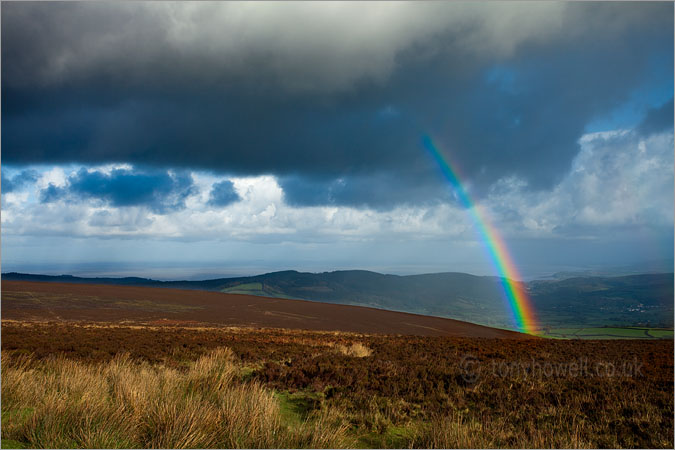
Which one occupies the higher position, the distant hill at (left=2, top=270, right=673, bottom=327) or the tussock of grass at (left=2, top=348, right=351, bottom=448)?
the tussock of grass at (left=2, top=348, right=351, bottom=448)

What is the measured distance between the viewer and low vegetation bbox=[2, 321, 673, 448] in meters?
6.47

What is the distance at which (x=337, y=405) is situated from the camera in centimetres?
982

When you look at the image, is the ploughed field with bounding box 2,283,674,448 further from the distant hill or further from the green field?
the distant hill

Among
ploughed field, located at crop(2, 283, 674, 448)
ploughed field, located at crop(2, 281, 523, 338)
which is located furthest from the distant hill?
ploughed field, located at crop(2, 283, 674, 448)

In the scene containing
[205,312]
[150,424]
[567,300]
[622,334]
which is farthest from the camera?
[567,300]

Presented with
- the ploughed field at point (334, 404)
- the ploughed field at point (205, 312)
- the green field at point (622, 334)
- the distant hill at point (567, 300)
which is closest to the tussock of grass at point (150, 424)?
the ploughed field at point (334, 404)

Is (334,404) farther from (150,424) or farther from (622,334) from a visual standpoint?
(622,334)

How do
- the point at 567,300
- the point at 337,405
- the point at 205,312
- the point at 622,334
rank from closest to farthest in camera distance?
the point at 337,405 → the point at 622,334 → the point at 205,312 → the point at 567,300

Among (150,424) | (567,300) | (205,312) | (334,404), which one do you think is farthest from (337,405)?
(567,300)

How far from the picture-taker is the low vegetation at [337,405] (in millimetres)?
6469

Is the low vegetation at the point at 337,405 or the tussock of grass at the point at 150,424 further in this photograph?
the low vegetation at the point at 337,405

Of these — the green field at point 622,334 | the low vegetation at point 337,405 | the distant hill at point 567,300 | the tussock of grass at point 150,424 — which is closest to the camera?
the tussock of grass at point 150,424

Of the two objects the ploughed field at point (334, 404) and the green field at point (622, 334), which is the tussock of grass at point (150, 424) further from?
the green field at point (622, 334)

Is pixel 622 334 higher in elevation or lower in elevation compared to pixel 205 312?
higher
